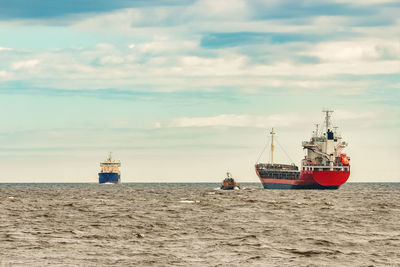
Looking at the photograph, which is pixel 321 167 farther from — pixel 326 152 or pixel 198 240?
pixel 198 240

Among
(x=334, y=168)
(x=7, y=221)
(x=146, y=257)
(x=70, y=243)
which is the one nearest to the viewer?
(x=146, y=257)

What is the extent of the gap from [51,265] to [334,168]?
4954 inches

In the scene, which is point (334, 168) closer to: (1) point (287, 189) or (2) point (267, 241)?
(1) point (287, 189)

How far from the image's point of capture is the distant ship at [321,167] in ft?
472

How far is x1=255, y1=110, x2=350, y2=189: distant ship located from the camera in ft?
472

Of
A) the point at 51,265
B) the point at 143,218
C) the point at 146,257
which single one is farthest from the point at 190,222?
the point at 51,265

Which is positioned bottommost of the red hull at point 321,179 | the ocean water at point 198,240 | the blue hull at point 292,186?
the ocean water at point 198,240

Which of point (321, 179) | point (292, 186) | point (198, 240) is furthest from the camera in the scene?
point (292, 186)

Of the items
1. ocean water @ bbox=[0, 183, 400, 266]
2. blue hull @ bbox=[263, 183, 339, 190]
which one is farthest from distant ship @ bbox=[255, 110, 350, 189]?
ocean water @ bbox=[0, 183, 400, 266]

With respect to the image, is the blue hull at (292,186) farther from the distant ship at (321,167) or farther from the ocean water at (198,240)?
the ocean water at (198,240)

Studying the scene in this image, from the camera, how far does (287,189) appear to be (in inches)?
6191

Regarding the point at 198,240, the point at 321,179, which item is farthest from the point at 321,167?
the point at 198,240

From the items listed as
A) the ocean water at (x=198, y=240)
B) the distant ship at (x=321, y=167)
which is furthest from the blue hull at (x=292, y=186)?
the ocean water at (x=198, y=240)

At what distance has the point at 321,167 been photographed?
14525 centimetres
